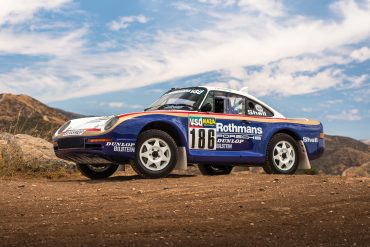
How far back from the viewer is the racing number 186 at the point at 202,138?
9.90 meters

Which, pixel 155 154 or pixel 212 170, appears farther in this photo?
pixel 212 170

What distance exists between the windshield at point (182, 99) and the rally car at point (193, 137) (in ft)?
0.06

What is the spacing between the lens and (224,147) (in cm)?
1027

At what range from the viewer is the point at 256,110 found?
11.1 m

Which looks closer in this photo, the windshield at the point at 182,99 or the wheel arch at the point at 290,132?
the windshield at the point at 182,99

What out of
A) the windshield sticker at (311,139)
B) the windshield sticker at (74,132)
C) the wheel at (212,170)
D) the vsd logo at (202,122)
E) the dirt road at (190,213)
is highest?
the vsd logo at (202,122)

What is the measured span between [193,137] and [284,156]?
7.54 feet

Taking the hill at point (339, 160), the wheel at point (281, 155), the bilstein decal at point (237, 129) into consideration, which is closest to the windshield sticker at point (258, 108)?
the bilstein decal at point (237, 129)

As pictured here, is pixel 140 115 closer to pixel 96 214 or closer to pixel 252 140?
pixel 252 140

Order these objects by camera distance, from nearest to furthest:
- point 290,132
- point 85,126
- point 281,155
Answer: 1. point 85,126
2. point 281,155
3. point 290,132

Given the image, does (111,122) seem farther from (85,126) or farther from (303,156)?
(303,156)

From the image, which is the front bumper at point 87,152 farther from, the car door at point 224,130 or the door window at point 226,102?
the door window at point 226,102

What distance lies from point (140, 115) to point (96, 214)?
10.9ft

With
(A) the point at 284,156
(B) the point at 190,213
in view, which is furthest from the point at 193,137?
(B) the point at 190,213
